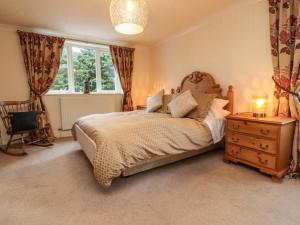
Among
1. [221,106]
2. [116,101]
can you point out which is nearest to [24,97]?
[116,101]

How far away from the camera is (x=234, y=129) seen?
2.44m

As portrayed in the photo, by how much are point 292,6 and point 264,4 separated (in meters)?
0.43

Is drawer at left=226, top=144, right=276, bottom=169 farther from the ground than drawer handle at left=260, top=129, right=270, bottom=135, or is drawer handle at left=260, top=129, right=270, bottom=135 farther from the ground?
drawer handle at left=260, top=129, right=270, bottom=135

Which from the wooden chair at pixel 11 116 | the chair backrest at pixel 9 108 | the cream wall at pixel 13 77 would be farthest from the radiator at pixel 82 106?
the chair backrest at pixel 9 108

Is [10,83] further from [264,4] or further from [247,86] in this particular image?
[264,4]

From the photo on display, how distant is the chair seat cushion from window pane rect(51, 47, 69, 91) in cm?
100

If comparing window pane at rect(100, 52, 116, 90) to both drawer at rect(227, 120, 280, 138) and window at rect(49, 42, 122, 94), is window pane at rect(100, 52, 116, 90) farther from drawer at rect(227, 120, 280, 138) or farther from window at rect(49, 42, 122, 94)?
drawer at rect(227, 120, 280, 138)

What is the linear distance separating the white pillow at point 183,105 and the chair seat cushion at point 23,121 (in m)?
2.41

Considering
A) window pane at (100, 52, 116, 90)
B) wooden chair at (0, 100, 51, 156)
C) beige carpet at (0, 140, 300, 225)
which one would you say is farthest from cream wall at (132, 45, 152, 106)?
beige carpet at (0, 140, 300, 225)

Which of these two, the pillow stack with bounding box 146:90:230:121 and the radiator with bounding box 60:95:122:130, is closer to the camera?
the pillow stack with bounding box 146:90:230:121

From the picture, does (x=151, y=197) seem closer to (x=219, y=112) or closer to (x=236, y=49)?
(x=219, y=112)

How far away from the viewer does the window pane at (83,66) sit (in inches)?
166

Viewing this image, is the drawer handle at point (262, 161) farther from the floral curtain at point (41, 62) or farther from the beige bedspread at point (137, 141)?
the floral curtain at point (41, 62)

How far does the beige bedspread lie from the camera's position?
1836mm
